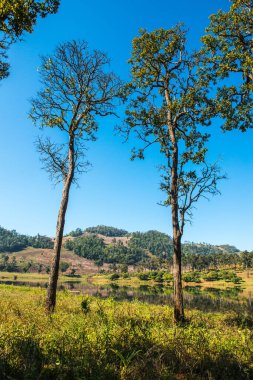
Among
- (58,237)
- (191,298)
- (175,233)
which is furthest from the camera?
(191,298)

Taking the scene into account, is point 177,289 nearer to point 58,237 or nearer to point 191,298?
point 58,237

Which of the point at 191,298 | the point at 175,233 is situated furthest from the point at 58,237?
the point at 191,298

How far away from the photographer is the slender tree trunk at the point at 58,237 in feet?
51.8

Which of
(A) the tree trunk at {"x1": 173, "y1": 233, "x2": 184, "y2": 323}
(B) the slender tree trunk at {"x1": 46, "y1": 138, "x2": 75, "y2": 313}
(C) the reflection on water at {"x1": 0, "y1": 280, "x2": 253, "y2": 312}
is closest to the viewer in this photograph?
(A) the tree trunk at {"x1": 173, "y1": 233, "x2": 184, "y2": 323}

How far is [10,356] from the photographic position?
20.7 ft

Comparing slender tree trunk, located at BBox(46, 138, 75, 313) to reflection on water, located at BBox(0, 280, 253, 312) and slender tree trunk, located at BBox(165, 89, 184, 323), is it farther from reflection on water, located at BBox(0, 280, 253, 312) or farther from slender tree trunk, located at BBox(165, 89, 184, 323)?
reflection on water, located at BBox(0, 280, 253, 312)

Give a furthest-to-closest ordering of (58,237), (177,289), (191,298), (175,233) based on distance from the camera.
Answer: (191,298) → (58,237) → (175,233) → (177,289)

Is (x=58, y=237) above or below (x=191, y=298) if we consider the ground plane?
above

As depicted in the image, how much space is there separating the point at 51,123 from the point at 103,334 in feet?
48.5

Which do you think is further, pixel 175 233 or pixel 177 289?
pixel 175 233

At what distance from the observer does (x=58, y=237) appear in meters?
17.1

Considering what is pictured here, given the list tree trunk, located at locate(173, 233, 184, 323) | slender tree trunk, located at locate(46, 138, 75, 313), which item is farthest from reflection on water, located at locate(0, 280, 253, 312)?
slender tree trunk, located at locate(46, 138, 75, 313)

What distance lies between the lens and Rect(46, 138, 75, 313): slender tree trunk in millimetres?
15773

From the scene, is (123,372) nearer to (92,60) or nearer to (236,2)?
(236,2)
